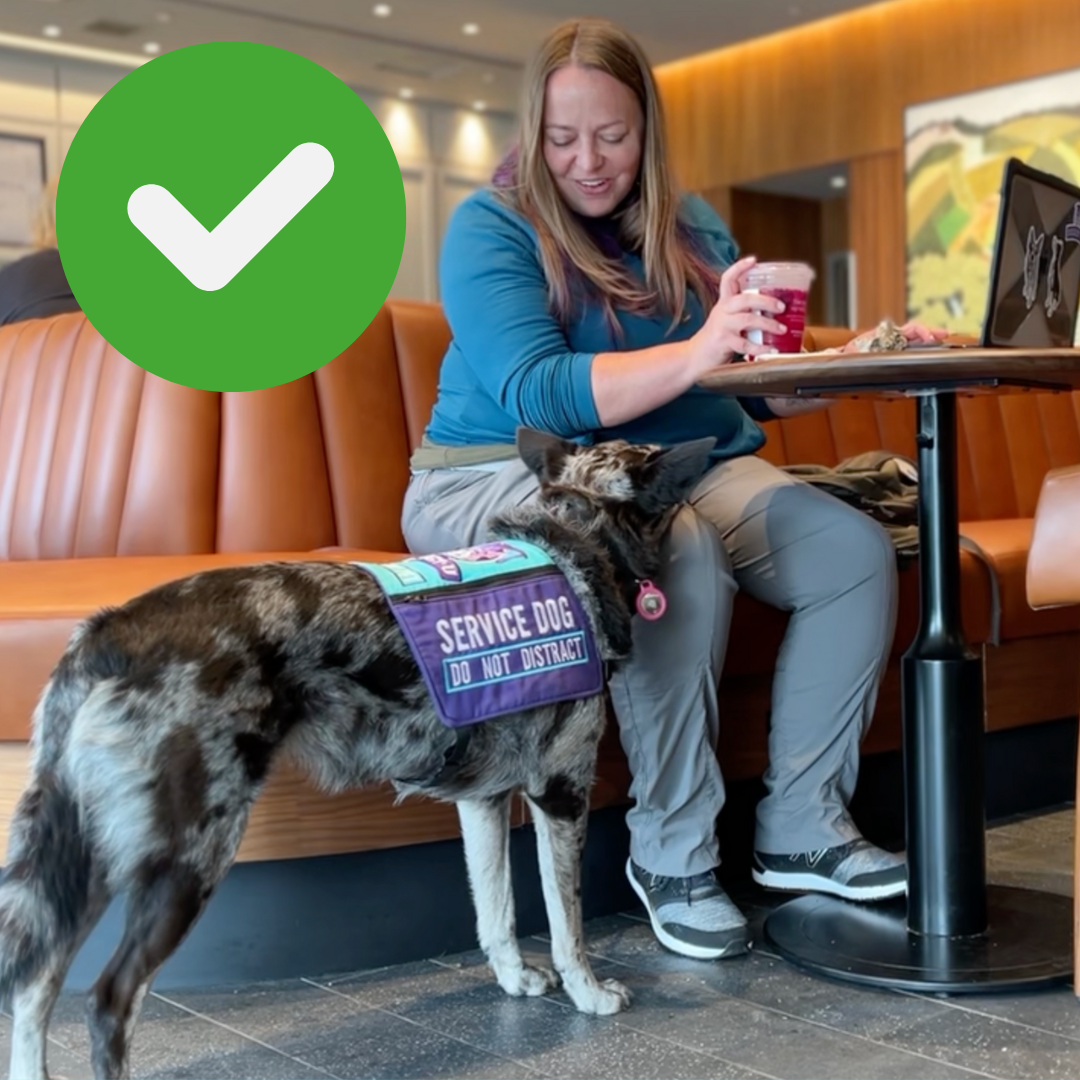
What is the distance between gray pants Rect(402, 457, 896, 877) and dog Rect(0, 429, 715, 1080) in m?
0.23

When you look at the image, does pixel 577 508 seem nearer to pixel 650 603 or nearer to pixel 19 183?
pixel 650 603

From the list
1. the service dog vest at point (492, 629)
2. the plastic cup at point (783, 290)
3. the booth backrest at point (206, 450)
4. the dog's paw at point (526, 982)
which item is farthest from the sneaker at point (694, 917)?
the booth backrest at point (206, 450)

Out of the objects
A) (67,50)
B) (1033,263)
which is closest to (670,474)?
(1033,263)

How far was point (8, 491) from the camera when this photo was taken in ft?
9.94

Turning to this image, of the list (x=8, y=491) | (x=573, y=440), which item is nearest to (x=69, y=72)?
(x=8, y=491)

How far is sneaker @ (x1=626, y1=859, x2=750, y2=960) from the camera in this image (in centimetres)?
205

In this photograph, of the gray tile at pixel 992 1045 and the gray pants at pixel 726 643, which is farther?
the gray pants at pixel 726 643

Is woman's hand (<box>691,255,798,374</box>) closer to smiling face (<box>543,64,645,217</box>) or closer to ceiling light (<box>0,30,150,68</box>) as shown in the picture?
smiling face (<box>543,64,645,217</box>)

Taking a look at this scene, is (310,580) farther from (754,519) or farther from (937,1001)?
(937,1001)

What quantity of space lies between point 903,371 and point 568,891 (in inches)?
32.8

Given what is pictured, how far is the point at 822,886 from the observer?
2193 mm

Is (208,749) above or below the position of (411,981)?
above

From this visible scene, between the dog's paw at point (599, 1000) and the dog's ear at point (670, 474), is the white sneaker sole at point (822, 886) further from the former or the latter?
the dog's ear at point (670, 474)

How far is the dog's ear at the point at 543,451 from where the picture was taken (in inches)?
77.3
